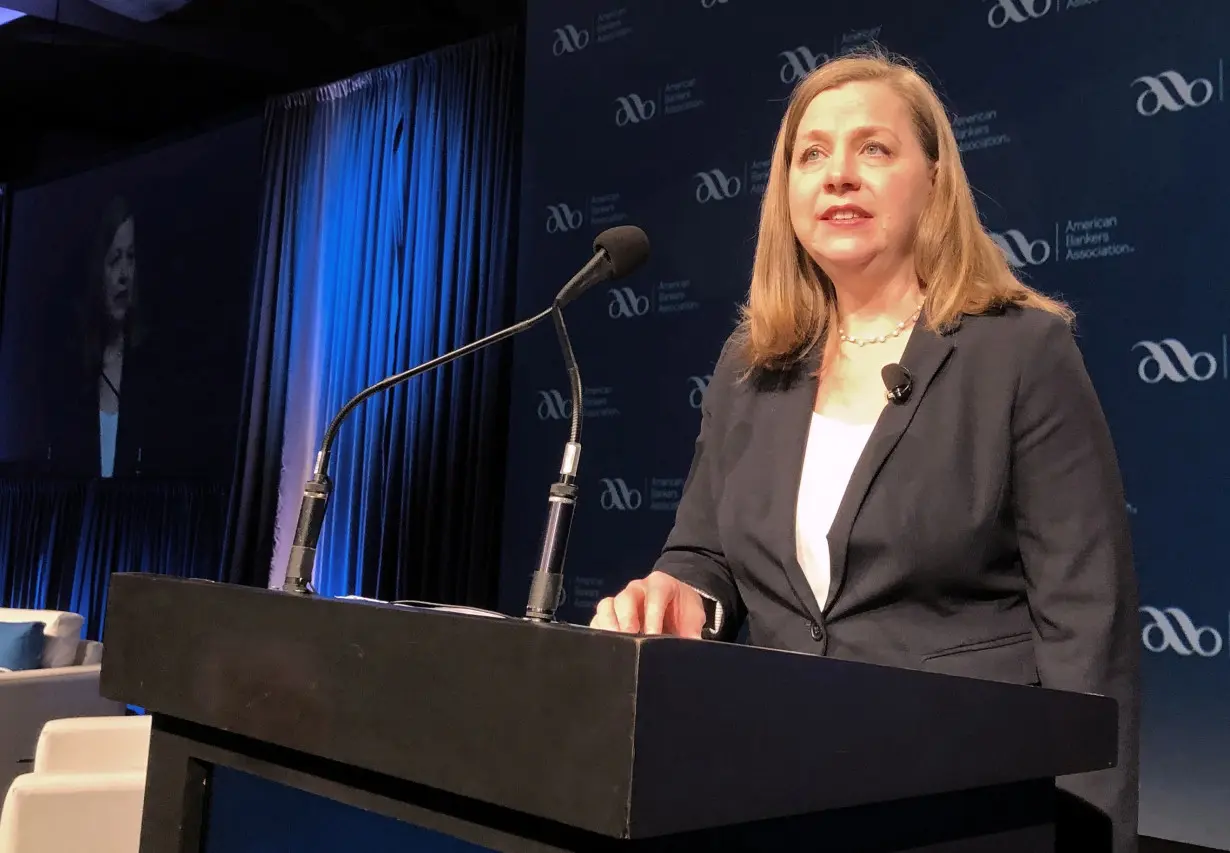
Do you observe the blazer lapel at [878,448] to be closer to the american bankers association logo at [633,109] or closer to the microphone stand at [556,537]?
the microphone stand at [556,537]

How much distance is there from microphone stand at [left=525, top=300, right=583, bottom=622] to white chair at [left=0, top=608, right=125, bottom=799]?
3.04m

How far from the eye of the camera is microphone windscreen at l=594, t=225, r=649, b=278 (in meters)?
1.27

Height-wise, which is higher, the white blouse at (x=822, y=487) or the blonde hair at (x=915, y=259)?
the blonde hair at (x=915, y=259)

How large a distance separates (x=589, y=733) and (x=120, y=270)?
743 cm

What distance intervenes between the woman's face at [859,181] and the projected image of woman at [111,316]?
6370 millimetres

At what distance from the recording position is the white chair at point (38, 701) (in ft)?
12.3

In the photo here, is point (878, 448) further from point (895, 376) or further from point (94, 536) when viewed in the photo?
point (94, 536)

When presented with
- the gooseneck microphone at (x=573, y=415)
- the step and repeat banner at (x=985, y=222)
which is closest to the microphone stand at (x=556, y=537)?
the gooseneck microphone at (x=573, y=415)

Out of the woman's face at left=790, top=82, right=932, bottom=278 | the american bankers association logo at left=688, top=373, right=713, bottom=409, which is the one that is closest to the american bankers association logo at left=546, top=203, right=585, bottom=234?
the american bankers association logo at left=688, top=373, right=713, bottom=409

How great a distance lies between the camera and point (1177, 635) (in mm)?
2906

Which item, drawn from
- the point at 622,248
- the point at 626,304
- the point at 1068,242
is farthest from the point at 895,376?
the point at 626,304

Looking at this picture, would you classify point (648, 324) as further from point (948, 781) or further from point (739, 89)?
point (948, 781)

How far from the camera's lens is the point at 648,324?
4.21 metres

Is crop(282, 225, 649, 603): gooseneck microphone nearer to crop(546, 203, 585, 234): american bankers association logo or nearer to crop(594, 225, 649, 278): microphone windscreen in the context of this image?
crop(594, 225, 649, 278): microphone windscreen
